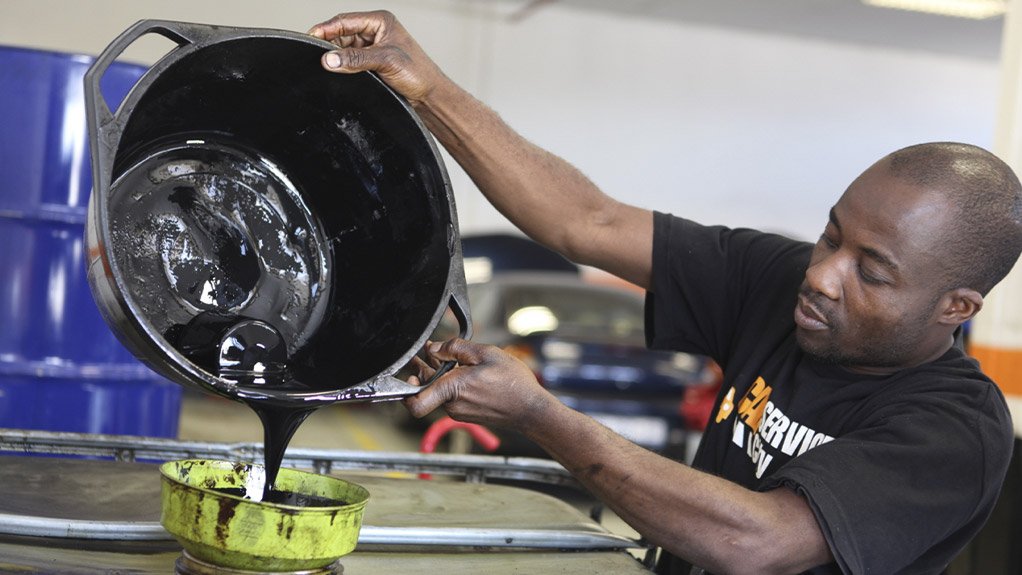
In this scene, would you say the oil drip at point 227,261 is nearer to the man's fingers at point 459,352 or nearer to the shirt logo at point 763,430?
the man's fingers at point 459,352

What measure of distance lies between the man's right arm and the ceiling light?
8.32 m

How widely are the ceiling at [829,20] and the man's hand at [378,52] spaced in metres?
8.92

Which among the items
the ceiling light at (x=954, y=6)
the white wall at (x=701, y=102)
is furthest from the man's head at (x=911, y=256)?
the white wall at (x=701, y=102)

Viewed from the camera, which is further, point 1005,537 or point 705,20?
point 705,20

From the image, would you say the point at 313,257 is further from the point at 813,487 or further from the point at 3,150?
the point at 3,150

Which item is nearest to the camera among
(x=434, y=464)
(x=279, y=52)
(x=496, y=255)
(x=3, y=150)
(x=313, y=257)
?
(x=279, y=52)

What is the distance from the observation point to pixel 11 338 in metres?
3.04

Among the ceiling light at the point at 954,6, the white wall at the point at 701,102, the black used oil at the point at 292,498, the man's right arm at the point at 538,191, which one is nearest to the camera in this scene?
the black used oil at the point at 292,498

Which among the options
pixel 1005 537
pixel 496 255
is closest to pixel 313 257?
pixel 1005 537

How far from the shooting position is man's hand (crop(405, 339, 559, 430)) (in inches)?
64.8

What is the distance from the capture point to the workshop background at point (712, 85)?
1073 centimetres

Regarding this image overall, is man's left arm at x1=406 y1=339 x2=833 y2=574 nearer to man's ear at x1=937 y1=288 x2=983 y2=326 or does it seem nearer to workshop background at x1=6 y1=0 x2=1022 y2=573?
man's ear at x1=937 y1=288 x2=983 y2=326

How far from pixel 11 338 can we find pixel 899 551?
2399 mm

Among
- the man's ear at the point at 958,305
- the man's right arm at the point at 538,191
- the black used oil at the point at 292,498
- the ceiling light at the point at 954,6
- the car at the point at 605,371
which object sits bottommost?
the car at the point at 605,371
